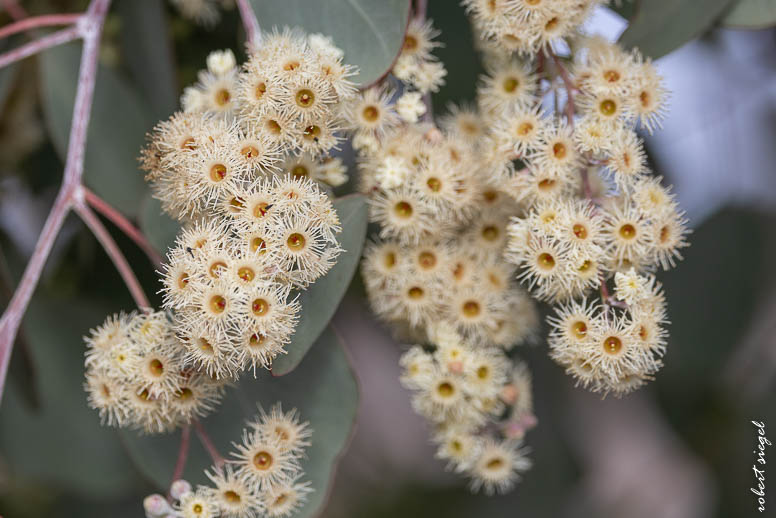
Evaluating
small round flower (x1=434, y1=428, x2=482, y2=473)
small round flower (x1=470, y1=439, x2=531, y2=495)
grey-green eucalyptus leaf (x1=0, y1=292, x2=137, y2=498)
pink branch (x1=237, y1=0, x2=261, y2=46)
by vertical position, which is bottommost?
grey-green eucalyptus leaf (x1=0, y1=292, x2=137, y2=498)

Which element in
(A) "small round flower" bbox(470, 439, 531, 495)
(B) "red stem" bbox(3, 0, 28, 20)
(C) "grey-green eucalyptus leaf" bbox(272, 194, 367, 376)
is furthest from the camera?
(B) "red stem" bbox(3, 0, 28, 20)

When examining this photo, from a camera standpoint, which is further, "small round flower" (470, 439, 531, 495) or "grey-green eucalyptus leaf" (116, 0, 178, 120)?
"grey-green eucalyptus leaf" (116, 0, 178, 120)

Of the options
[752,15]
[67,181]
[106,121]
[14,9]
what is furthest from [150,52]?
[752,15]

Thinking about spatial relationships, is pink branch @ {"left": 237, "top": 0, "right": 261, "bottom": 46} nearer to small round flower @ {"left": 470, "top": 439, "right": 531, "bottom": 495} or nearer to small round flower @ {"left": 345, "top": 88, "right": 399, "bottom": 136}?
small round flower @ {"left": 345, "top": 88, "right": 399, "bottom": 136}

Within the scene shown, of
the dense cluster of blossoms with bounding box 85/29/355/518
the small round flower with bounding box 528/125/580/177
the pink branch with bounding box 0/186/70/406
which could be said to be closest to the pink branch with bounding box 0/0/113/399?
the pink branch with bounding box 0/186/70/406

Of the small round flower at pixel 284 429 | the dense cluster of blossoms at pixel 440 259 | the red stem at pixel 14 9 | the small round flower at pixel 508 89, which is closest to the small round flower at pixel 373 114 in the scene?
the dense cluster of blossoms at pixel 440 259

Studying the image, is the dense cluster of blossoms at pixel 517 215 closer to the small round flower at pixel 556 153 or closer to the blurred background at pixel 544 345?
the small round flower at pixel 556 153

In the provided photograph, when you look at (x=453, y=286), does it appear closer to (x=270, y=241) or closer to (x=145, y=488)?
(x=270, y=241)

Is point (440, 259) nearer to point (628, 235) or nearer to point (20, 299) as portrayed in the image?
point (628, 235)
